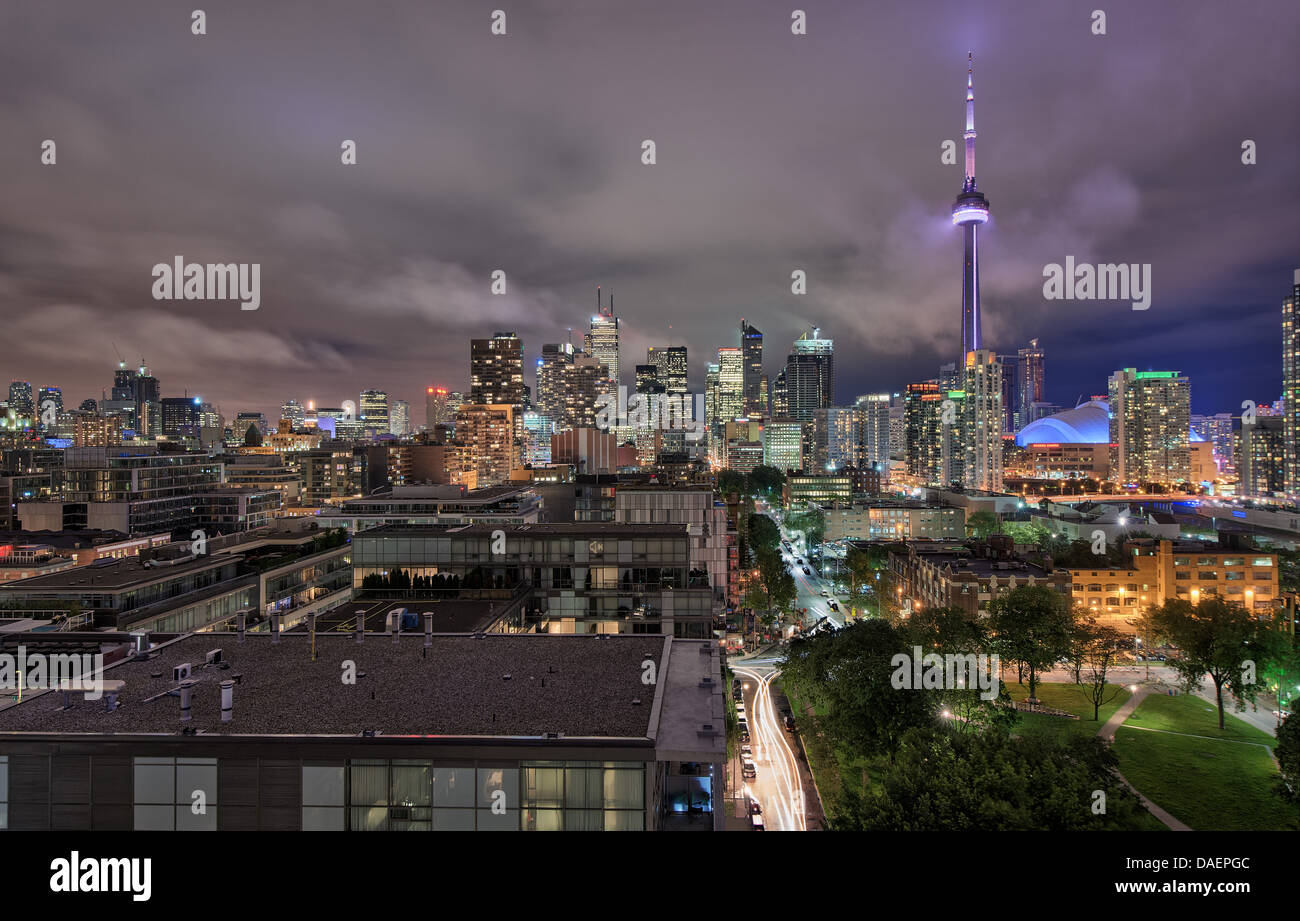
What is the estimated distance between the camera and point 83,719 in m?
12.7

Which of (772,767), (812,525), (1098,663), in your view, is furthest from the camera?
(812,525)

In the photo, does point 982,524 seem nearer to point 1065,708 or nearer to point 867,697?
point 1065,708

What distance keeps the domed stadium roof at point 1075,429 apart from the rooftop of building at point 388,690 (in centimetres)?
19638

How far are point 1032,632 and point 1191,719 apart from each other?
27.1ft

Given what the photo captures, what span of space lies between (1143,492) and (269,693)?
181324 millimetres

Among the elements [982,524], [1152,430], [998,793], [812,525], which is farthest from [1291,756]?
[1152,430]

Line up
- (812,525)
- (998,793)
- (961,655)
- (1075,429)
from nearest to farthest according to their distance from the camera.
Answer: (998,793) < (961,655) < (812,525) < (1075,429)

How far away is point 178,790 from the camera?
1128 centimetres

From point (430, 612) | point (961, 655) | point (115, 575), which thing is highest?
point (115, 575)

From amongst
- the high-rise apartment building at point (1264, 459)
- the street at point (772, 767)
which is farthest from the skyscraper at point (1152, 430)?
the street at point (772, 767)
